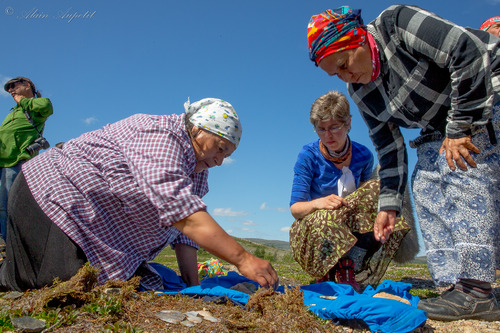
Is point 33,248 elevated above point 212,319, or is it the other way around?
point 33,248

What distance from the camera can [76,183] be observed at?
3104 mm

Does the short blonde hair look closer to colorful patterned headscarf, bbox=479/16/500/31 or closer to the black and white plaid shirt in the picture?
the black and white plaid shirt

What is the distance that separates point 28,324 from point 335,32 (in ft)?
9.26

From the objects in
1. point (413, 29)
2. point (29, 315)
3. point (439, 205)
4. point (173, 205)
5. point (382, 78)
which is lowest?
point (29, 315)

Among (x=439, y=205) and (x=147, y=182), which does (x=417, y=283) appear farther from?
(x=147, y=182)

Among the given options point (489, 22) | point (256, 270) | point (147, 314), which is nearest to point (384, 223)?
point (256, 270)

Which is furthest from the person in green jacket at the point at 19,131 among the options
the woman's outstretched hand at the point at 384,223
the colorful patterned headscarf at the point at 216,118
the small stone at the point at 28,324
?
the woman's outstretched hand at the point at 384,223

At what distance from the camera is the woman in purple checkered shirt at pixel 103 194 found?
3.02 m

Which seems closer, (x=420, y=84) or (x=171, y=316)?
(x=171, y=316)

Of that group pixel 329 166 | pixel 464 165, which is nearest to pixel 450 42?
pixel 464 165

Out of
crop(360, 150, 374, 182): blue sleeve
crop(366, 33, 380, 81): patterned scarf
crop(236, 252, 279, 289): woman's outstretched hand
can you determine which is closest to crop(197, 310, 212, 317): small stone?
crop(236, 252, 279, 289): woman's outstretched hand

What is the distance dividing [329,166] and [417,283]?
6.57 feet

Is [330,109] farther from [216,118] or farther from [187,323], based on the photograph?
[187,323]

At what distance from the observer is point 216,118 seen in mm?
3193
